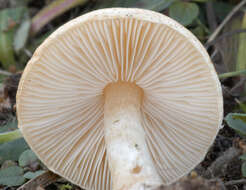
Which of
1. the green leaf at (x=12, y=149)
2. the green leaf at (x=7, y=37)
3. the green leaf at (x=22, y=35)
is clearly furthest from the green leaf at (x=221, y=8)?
the green leaf at (x=12, y=149)

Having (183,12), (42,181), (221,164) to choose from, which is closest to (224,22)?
(183,12)

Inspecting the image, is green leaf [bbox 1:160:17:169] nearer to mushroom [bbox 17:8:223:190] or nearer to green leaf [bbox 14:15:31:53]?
mushroom [bbox 17:8:223:190]

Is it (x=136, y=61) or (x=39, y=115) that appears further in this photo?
(x=39, y=115)

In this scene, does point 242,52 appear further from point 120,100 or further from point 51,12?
point 51,12

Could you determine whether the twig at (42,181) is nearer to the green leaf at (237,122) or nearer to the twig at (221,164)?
the twig at (221,164)

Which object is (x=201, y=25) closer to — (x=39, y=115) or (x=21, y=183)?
(x=39, y=115)

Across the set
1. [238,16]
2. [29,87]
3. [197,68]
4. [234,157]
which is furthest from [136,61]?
[238,16]

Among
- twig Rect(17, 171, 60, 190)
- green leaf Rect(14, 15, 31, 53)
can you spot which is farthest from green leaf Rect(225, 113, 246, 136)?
green leaf Rect(14, 15, 31, 53)
